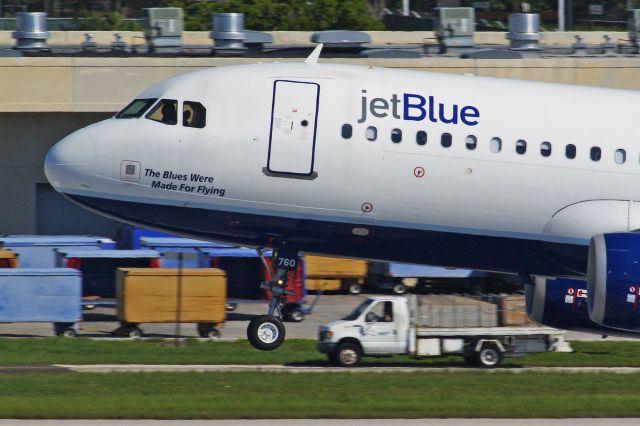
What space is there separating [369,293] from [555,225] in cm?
2420

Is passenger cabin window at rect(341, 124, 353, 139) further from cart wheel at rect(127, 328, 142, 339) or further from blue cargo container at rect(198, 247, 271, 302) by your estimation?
blue cargo container at rect(198, 247, 271, 302)

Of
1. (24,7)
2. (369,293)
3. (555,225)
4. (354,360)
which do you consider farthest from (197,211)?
(24,7)

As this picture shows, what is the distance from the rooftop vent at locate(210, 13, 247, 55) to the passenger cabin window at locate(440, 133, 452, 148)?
1001 inches

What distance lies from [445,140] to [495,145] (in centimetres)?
92

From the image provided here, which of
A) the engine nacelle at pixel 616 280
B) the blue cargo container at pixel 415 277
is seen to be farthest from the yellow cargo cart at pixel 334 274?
the engine nacelle at pixel 616 280

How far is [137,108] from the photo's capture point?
72.2 feet

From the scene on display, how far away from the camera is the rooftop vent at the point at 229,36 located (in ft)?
152

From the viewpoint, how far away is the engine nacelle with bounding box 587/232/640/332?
20.8 m

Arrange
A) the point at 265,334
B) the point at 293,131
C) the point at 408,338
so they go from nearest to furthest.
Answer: the point at 293,131, the point at 265,334, the point at 408,338

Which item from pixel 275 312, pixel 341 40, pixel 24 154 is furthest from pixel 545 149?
pixel 24 154

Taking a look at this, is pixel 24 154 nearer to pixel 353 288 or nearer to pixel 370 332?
pixel 353 288

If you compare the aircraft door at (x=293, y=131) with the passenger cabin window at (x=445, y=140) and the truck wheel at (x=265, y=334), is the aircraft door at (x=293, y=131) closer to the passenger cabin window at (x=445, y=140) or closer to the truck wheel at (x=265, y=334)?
the passenger cabin window at (x=445, y=140)

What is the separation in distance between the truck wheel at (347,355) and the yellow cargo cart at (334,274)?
15.7 metres

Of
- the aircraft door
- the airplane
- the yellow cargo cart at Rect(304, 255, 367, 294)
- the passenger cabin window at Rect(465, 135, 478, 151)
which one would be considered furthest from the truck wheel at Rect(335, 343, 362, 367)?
the yellow cargo cart at Rect(304, 255, 367, 294)
